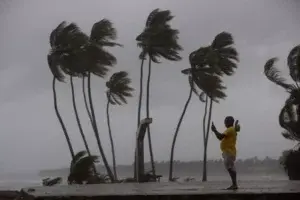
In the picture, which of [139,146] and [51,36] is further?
[51,36]

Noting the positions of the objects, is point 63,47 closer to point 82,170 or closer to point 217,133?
point 82,170

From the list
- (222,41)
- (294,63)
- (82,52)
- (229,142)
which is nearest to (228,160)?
(229,142)

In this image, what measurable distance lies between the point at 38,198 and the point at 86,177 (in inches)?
436

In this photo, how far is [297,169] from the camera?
19.8 m

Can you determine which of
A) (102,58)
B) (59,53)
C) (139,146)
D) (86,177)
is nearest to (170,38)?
(102,58)

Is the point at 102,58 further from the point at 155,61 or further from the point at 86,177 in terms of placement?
the point at 86,177

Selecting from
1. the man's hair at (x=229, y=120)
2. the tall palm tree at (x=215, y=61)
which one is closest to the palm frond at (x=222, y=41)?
the tall palm tree at (x=215, y=61)

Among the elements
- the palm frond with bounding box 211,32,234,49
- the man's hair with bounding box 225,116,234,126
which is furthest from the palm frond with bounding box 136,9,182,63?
the man's hair with bounding box 225,116,234,126

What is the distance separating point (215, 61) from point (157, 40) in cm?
336

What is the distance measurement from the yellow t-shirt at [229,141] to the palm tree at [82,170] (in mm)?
11956

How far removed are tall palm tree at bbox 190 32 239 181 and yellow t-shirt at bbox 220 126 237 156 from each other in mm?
18344

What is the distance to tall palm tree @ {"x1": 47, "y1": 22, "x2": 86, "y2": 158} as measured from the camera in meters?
26.3

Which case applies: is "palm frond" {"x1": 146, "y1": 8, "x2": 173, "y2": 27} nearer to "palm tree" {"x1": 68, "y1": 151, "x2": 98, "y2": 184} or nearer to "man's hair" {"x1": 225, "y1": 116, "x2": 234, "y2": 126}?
"palm tree" {"x1": 68, "y1": 151, "x2": 98, "y2": 184}

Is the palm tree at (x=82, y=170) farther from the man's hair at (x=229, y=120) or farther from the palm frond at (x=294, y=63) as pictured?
the man's hair at (x=229, y=120)
